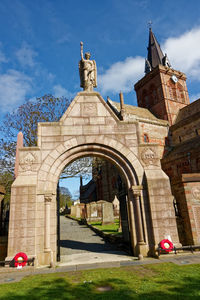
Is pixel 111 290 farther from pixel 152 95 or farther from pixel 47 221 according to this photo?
pixel 152 95

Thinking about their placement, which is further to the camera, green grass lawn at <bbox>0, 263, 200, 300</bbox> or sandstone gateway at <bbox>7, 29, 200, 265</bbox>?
sandstone gateway at <bbox>7, 29, 200, 265</bbox>

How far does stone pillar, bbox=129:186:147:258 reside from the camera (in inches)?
296

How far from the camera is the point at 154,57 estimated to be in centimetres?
4769

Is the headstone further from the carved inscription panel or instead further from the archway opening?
the carved inscription panel

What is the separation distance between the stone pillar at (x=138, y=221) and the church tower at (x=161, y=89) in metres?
32.8

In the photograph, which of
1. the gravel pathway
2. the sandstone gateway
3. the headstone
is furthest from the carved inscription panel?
the headstone

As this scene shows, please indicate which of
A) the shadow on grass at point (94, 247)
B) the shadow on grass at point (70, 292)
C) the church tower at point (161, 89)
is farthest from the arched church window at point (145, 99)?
the shadow on grass at point (70, 292)

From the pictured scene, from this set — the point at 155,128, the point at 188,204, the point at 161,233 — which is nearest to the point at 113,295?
the point at 161,233

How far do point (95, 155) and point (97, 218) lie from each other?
57.8ft

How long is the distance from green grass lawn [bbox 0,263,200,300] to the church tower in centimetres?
3576

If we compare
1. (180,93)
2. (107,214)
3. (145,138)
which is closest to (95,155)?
(107,214)

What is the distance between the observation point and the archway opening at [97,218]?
30.6 ft

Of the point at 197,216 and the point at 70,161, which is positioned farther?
the point at 70,161

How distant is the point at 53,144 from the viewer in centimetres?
843
